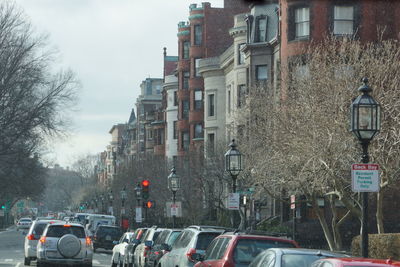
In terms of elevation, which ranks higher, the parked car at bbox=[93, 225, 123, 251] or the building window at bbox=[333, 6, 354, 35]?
the building window at bbox=[333, 6, 354, 35]

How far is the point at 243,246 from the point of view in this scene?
18.1 metres

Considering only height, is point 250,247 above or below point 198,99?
below

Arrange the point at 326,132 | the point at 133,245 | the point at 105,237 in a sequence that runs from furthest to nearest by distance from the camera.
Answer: the point at 105,237 < the point at 133,245 < the point at 326,132

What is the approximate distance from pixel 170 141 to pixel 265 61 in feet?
108

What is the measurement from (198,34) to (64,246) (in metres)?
49.5

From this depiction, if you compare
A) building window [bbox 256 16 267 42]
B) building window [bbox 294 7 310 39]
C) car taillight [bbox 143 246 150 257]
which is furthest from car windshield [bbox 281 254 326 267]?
building window [bbox 256 16 267 42]

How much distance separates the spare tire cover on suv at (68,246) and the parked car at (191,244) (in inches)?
338

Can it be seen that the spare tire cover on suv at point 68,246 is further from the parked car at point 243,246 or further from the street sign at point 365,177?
the street sign at point 365,177

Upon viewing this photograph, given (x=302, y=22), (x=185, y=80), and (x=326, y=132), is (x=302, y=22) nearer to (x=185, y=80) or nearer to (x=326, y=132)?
(x=326, y=132)

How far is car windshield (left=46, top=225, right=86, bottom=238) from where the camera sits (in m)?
33.7

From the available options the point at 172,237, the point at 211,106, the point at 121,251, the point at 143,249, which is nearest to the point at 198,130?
the point at 211,106

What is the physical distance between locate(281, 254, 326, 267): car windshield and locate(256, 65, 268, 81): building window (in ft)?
140

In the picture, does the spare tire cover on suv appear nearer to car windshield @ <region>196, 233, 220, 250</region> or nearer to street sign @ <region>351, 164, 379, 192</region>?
car windshield @ <region>196, 233, 220, 250</region>

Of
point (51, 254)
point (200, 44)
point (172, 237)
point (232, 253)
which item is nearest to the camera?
point (232, 253)
